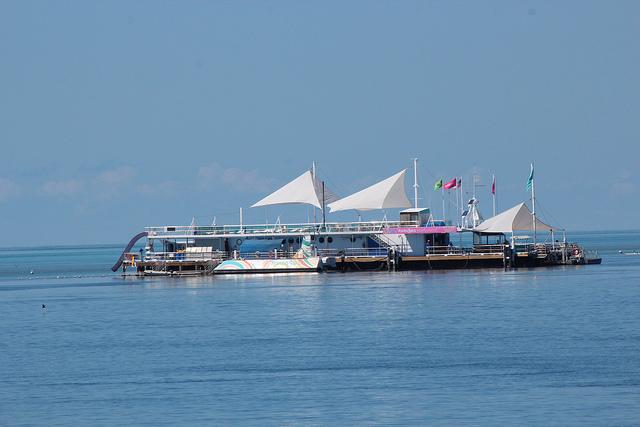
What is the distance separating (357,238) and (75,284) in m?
21.2

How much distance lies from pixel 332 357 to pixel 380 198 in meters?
46.2

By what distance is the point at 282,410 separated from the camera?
1156 inches

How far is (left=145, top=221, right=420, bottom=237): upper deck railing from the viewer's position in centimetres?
8056

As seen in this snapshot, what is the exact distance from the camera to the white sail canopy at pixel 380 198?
274 ft

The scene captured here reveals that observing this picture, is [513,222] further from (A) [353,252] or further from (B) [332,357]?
(B) [332,357]

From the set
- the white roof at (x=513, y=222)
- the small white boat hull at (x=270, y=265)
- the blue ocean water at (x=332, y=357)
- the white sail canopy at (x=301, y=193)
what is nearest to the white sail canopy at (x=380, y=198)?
the white sail canopy at (x=301, y=193)

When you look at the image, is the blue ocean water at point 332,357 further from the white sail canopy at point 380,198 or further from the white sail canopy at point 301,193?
the white sail canopy at point 301,193

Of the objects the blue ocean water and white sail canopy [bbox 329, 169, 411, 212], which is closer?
the blue ocean water

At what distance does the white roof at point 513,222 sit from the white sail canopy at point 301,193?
1169 cm

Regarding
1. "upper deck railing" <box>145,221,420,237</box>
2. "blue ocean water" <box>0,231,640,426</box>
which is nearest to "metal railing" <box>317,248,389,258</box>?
"upper deck railing" <box>145,221,420,237</box>

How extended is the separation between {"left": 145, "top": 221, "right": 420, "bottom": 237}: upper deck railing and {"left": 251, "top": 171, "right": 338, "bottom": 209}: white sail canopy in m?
4.88

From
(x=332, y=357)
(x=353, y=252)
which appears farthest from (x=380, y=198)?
(x=332, y=357)

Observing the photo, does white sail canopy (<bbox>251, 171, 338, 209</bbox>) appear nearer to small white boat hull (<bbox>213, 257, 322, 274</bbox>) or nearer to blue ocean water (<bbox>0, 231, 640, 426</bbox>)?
small white boat hull (<bbox>213, 257, 322, 274</bbox>)

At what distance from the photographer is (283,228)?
81.9 m
